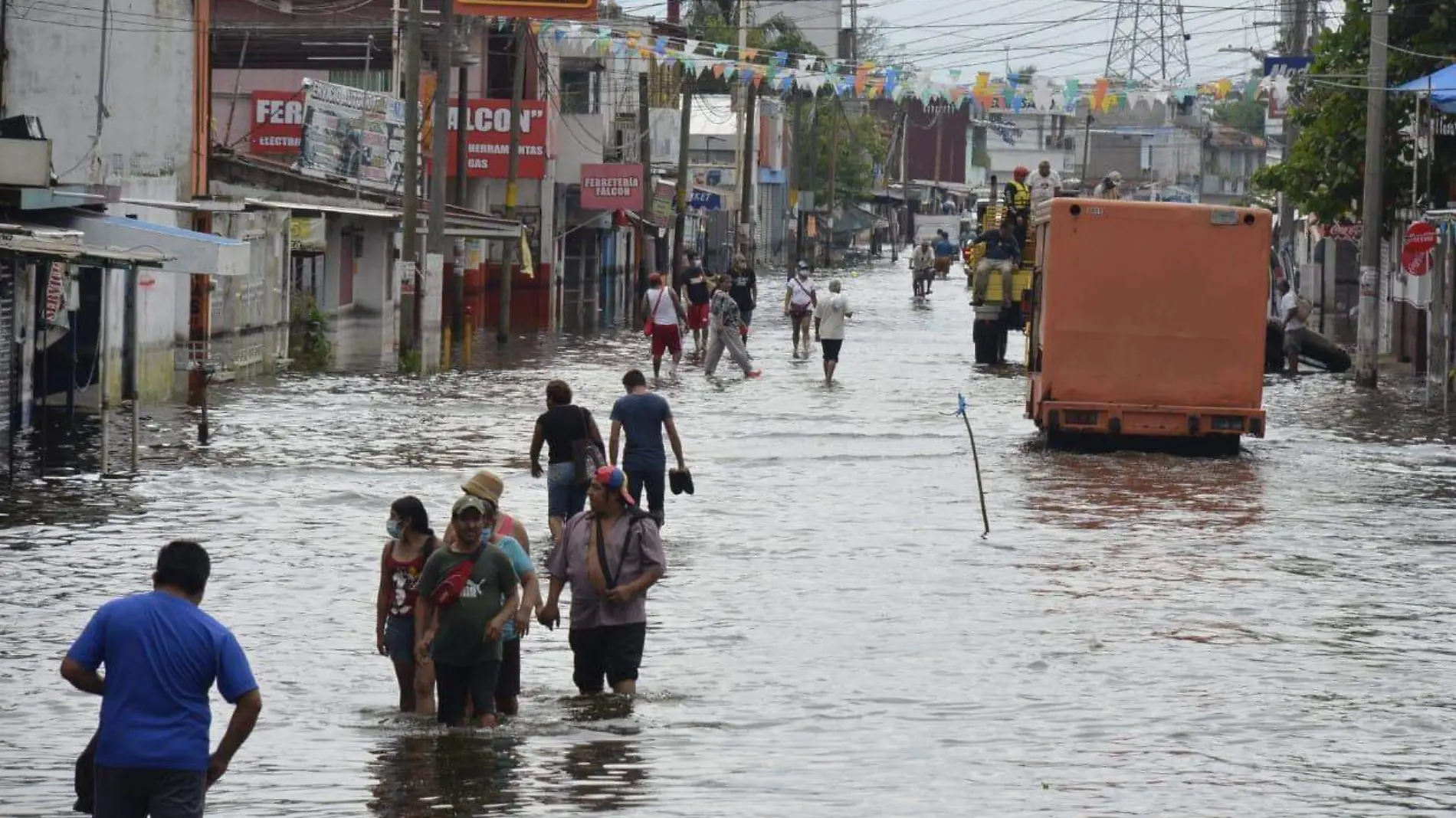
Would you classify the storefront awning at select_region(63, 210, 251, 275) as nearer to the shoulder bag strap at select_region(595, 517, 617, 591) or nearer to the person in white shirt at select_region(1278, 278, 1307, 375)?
the shoulder bag strap at select_region(595, 517, 617, 591)

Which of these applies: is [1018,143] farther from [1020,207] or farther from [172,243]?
[172,243]

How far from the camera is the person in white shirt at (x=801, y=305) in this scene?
41.8 meters

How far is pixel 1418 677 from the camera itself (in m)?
12.7

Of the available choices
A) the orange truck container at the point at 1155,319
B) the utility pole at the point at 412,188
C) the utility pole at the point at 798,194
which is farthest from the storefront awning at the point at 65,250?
the utility pole at the point at 798,194

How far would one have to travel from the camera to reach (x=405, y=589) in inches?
422

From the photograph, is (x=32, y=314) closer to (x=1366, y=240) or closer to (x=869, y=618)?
(x=869, y=618)

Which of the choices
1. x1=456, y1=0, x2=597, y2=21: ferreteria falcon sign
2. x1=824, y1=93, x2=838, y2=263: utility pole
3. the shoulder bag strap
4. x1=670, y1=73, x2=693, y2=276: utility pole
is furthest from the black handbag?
x1=824, y1=93, x2=838, y2=263: utility pole

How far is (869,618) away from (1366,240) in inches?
922

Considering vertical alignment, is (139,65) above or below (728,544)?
above

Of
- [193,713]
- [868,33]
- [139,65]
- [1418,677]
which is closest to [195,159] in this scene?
[139,65]

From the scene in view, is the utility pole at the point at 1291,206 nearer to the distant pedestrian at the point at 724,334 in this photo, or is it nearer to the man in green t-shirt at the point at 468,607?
the distant pedestrian at the point at 724,334

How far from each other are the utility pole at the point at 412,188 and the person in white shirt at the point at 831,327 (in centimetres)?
629

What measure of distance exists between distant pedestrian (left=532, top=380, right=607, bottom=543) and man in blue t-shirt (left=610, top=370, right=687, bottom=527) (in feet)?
2.53

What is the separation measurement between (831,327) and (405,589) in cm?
2453
